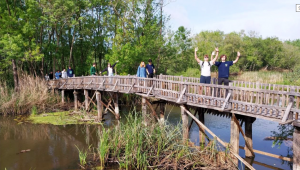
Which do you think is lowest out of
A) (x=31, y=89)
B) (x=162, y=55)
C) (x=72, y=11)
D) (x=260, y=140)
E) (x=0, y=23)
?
(x=260, y=140)

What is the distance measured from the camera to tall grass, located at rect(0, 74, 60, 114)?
16.1 meters

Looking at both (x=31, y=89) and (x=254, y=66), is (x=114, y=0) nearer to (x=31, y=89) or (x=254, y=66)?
(x=31, y=89)

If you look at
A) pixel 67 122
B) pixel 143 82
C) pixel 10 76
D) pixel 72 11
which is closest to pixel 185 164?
pixel 143 82

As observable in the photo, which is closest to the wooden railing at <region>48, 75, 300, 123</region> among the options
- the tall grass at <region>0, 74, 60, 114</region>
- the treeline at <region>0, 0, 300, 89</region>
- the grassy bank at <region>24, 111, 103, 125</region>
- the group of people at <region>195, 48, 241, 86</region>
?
the group of people at <region>195, 48, 241, 86</region>

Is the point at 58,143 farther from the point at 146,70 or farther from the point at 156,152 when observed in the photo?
the point at 156,152

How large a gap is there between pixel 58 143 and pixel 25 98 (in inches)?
280

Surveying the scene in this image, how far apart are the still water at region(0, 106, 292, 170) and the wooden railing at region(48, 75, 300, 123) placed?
1.24 meters

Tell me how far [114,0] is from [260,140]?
63.3 ft

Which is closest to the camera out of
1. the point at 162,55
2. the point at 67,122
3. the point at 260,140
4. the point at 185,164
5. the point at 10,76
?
the point at 185,164

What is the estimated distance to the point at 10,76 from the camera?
80.7 ft

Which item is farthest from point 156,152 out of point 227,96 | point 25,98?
point 25,98

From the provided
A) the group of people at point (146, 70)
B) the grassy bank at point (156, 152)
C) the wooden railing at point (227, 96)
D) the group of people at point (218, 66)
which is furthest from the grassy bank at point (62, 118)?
the group of people at point (218, 66)

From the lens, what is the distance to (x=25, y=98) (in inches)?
648

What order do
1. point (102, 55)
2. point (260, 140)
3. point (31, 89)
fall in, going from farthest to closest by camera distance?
point (102, 55) < point (31, 89) < point (260, 140)
